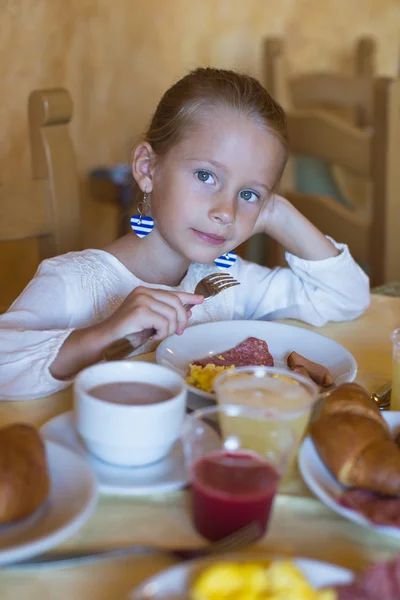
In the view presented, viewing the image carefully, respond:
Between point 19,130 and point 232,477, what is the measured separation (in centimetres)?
223

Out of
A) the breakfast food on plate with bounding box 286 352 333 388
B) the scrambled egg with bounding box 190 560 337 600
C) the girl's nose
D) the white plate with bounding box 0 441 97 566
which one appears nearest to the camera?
the scrambled egg with bounding box 190 560 337 600

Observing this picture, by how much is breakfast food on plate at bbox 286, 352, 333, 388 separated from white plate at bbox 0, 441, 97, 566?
1.31ft

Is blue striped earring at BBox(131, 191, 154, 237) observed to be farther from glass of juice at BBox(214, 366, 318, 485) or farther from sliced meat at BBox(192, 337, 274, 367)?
glass of juice at BBox(214, 366, 318, 485)

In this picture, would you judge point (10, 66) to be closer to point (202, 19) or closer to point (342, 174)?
point (202, 19)

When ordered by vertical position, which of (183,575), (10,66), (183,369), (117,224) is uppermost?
(10,66)

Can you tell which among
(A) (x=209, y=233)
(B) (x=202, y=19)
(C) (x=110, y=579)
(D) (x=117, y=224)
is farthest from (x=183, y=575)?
(B) (x=202, y=19)

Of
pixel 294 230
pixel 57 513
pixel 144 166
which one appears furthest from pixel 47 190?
pixel 57 513

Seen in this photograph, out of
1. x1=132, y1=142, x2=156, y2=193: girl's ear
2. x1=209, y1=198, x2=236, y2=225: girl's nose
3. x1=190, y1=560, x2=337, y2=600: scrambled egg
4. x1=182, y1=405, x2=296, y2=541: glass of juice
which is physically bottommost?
x1=182, y1=405, x2=296, y2=541: glass of juice

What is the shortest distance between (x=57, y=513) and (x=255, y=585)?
0.83ft

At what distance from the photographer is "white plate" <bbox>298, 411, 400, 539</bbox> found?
70 cm

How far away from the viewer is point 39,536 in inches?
26.7

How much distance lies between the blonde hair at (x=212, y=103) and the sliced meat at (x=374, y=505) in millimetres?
795

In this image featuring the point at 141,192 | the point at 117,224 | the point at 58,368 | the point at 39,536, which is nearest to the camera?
the point at 39,536

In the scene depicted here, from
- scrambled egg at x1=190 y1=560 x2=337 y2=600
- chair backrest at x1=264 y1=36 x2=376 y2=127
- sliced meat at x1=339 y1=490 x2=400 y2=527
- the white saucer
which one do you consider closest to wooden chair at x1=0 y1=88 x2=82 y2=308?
the white saucer
